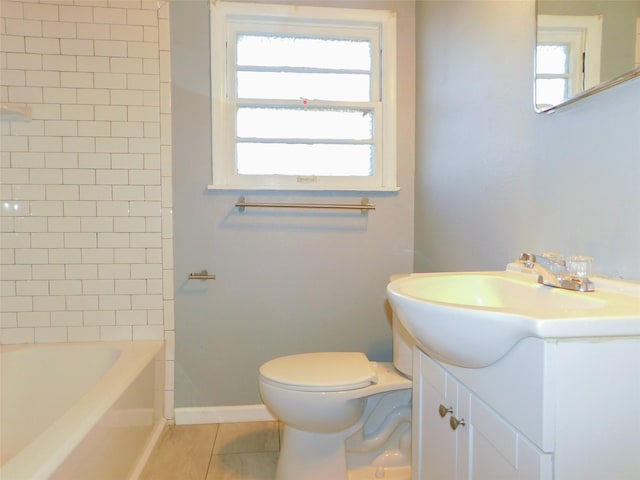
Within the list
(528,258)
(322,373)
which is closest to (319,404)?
(322,373)

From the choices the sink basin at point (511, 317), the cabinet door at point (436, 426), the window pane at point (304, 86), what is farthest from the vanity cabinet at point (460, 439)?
the window pane at point (304, 86)

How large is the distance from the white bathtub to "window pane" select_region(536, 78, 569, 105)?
1.56 m

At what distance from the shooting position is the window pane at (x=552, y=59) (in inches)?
38.6

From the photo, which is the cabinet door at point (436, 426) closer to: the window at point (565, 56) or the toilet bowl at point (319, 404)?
the toilet bowl at point (319, 404)

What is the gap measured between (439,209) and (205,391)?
1510 mm

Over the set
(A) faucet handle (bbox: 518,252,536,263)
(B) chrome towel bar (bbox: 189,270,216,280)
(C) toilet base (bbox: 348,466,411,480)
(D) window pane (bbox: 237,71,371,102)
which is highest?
(D) window pane (bbox: 237,71,371,102)

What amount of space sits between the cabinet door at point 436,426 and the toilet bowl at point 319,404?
0.25 metres

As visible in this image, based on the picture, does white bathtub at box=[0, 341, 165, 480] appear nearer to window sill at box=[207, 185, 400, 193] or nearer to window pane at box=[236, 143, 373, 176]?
window sill at box=[207, 185, 400, 193]

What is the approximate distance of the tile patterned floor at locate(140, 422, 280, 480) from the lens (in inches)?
64.4

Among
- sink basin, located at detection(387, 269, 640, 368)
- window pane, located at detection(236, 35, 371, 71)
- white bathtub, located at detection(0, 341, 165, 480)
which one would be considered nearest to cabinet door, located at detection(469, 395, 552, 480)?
sink basin, located at detection(387, 269, 640, 368)

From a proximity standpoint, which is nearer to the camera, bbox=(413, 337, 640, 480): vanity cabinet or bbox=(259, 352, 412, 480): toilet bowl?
bbox=(413, 337, 640, 480): vanity cabinet

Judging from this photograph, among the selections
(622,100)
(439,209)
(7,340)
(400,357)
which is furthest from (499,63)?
(7,340)

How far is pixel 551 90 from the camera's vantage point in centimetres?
103

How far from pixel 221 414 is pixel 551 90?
79.3 inches
